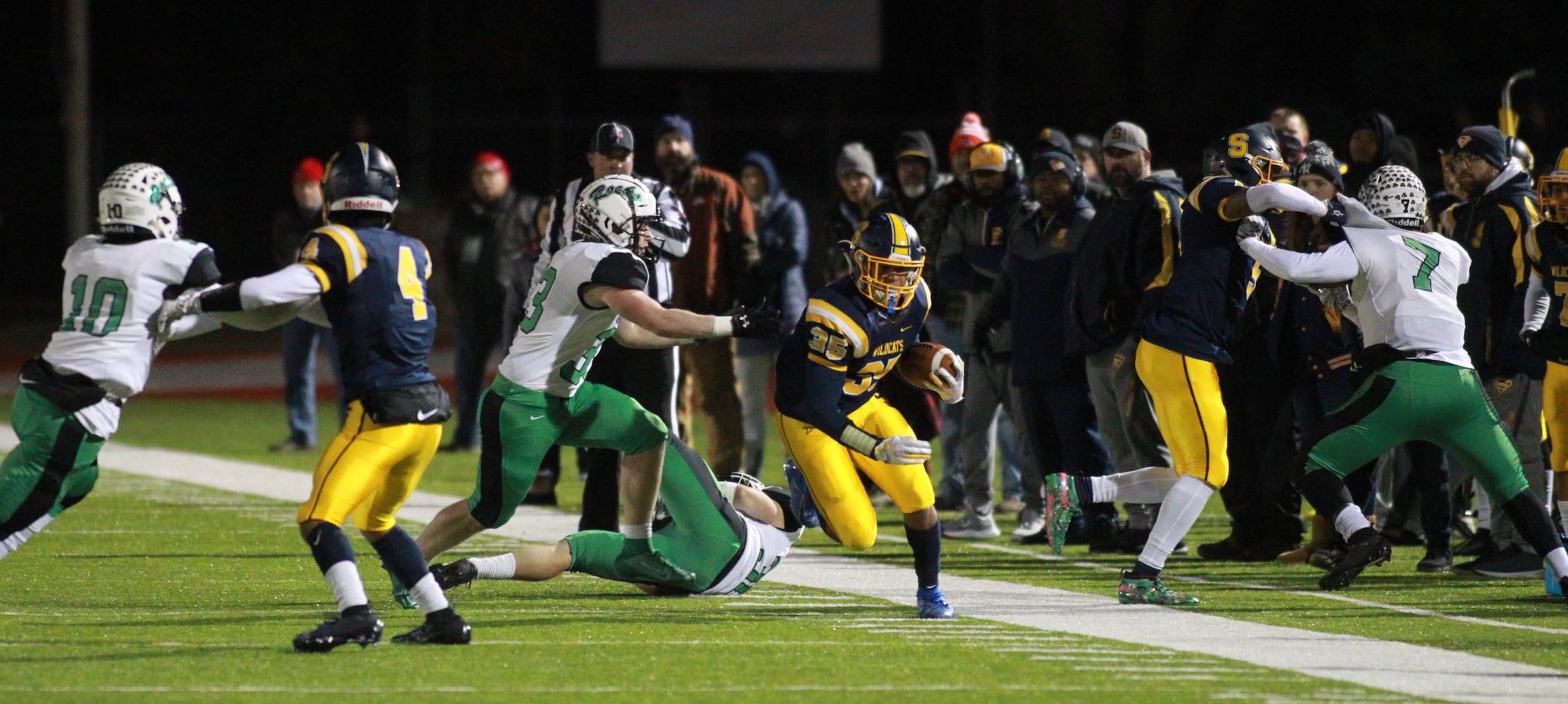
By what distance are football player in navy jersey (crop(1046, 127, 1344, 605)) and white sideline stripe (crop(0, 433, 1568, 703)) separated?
0.28 metres

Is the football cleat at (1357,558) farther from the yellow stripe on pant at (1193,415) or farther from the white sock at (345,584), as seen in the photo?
the white sock at (345,584)

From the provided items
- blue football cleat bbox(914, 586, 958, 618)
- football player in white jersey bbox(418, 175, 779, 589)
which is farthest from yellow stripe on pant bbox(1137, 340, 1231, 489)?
football player in white jersey bbox(418, 175, 779, 589)

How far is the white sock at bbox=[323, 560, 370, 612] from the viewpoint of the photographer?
19.3 ft

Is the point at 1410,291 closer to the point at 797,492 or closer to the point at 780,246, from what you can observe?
the point at 797,492

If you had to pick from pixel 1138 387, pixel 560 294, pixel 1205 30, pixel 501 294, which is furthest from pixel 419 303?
pixel 1205 30

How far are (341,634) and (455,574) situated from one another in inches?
32.9

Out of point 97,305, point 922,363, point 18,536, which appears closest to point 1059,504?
point 922,363

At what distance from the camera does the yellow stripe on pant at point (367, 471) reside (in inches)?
234

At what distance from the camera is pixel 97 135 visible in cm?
2419

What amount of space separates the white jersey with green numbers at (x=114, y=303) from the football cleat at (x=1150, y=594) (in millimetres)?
3382

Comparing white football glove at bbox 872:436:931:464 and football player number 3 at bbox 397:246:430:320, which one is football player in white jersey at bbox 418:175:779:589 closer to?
football player number 3 at bbox 397:246:430:320

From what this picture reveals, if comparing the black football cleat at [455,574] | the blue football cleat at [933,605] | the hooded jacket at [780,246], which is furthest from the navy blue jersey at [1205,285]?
the hooded jacket at [780,246]

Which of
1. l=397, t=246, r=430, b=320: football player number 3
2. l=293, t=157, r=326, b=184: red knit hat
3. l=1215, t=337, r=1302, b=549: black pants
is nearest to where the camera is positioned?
l=397, t=246, r=430, b=320: football player number 3

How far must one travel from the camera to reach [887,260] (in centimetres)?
676
